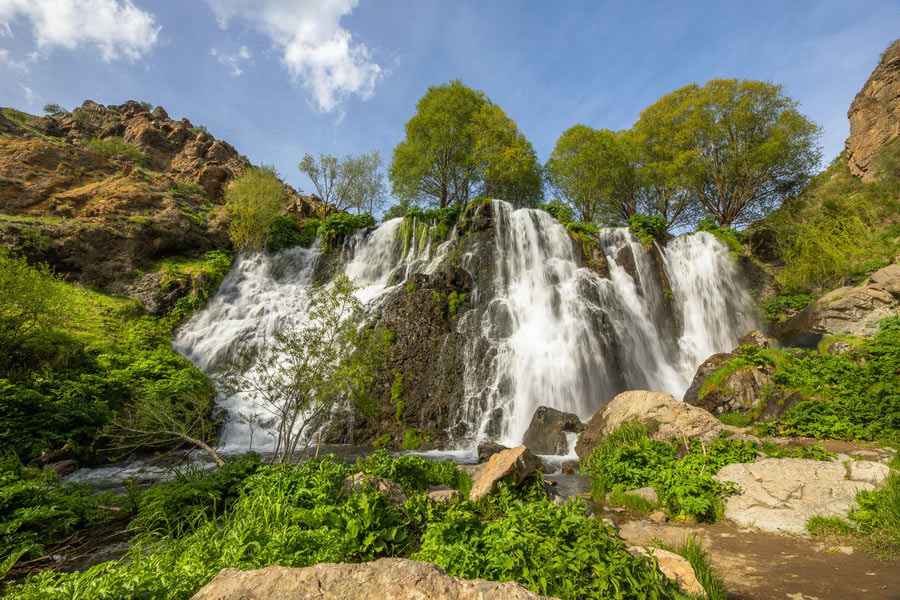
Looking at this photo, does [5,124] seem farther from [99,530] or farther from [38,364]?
[99,530]

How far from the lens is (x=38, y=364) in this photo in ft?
38.0

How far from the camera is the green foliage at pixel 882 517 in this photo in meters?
4.07

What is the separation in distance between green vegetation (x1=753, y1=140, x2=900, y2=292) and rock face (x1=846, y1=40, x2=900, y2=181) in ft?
10.2

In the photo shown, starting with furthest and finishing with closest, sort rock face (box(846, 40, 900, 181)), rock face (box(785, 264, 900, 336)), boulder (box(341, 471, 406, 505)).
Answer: rock face (box(846, 40, 900, 181)) → rock face (box(785, 264, 900, 336)) → boulder (box(341, 471, 406, 505))

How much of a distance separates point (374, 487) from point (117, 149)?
4089cm

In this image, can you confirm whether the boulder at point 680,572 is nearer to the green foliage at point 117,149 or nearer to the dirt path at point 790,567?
the dirt path at point 790,567

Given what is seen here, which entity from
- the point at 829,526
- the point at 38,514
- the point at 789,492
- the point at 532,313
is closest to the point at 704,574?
the point at 829,526

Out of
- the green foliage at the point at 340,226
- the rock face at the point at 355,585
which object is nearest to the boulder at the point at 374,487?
the rock face at the point at 355,585

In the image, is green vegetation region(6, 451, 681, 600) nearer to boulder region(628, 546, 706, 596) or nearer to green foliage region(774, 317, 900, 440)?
boulder region(628, 546, 706, 596)

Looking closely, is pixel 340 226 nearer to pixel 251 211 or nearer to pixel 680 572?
pixel 251 211

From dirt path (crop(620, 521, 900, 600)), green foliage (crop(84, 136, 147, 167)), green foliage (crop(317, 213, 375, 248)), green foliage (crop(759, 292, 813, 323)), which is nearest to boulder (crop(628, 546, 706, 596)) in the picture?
dirt path (crop(620, 521, 900, 600))

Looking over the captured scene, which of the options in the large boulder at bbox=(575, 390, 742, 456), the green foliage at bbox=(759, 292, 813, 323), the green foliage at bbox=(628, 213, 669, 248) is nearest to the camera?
the large boulder at bbox=(575, 390, 742, 456)

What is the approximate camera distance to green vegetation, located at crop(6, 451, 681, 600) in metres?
2.71

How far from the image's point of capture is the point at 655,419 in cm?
938
